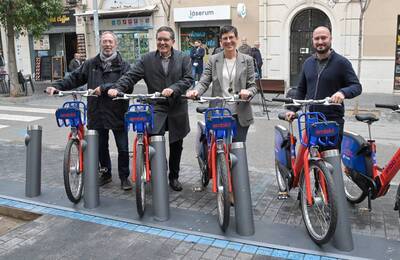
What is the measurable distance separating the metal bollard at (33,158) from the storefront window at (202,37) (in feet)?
42.8

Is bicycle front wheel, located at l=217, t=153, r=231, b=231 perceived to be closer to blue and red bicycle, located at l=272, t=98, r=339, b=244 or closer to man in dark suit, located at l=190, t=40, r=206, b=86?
blue and red bicycle, located at l=272, t=98, r=339, b=244

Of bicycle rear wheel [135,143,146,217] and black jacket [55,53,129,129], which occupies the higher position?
black jacket [55,53,129,129]

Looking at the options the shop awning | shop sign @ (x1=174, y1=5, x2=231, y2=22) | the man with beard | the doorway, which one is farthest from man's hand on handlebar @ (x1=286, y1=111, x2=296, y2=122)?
the shop awning

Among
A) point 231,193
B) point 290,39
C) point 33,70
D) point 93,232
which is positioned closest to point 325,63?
point 231,193

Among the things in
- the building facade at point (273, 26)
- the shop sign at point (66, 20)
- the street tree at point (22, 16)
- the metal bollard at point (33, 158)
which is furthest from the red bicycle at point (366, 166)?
the shop sign at point (66, 20)

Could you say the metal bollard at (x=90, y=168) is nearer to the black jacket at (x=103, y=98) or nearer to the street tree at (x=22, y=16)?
the black jacket at (x=103, y=98)

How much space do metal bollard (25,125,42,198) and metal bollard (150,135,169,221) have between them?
1.57 meters

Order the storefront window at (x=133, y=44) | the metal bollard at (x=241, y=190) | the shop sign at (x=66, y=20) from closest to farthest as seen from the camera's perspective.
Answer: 1. the metal bollard at (x=241, y=190)
2. the storefront window at (x=133, y=44)
3. the shop sign at (x=66, y=20)

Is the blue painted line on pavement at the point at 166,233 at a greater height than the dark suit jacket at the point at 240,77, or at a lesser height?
lesser

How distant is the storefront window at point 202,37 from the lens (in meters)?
17.7

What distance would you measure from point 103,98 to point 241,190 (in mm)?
2159

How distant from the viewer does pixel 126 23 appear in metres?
19.2

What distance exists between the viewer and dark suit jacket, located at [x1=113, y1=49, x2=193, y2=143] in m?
5.02

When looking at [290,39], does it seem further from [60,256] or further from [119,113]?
[60,256]
